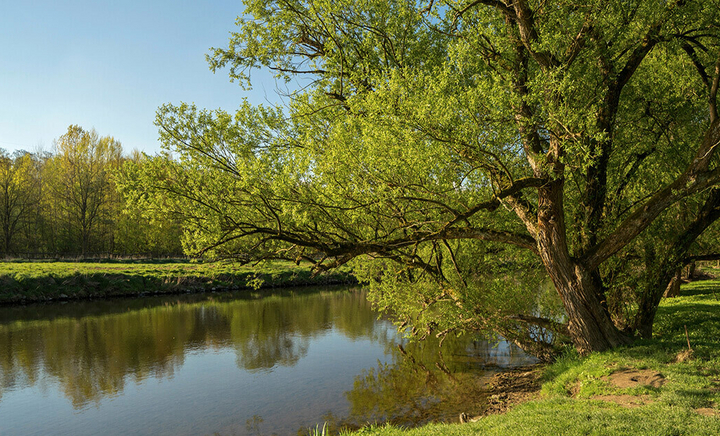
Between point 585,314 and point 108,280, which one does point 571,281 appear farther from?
point 108,280

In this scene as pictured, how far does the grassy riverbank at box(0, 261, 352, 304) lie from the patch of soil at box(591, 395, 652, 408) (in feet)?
61.3

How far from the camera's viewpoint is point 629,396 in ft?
26.8

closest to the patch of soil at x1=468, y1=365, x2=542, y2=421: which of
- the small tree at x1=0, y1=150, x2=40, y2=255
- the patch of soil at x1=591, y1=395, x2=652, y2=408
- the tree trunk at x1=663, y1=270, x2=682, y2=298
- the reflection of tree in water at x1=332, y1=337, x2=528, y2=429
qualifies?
the reflection of tree in water at x1=332, y1=337, x2=528, y2=429

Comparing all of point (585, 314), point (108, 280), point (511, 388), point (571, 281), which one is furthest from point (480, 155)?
point (108, 280)

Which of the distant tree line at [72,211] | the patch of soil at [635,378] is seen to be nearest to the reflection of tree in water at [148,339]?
the patch of soil at [635,378]

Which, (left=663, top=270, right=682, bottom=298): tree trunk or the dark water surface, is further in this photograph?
(left=663, top=270, right=682, bottom=298): tree trunk

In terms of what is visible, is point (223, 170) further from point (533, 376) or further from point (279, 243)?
Result: point (533, 376)

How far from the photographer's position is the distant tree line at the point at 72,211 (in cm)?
4797

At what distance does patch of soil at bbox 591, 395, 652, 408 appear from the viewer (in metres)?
7.71

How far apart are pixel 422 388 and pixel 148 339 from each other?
45.0 ft

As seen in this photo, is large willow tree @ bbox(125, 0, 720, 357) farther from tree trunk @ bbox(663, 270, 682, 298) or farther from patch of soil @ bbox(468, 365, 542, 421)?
tree trunk @ bbox(663, 270, 682, 298)

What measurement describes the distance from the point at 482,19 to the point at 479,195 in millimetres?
4329

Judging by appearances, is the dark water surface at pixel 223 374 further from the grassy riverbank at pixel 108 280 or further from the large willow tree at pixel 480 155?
the grassy riverbank at pixel 108 280

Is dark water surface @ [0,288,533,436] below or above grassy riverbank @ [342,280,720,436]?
below
